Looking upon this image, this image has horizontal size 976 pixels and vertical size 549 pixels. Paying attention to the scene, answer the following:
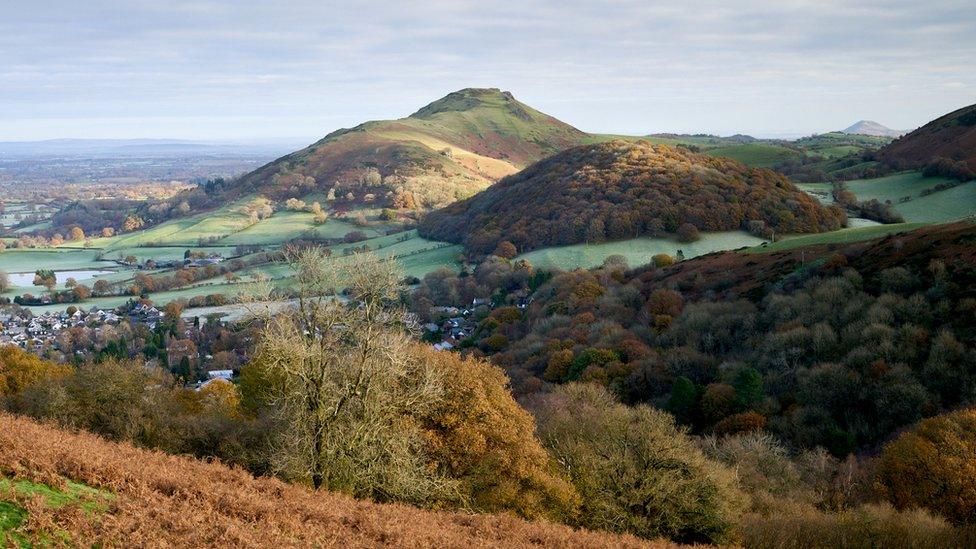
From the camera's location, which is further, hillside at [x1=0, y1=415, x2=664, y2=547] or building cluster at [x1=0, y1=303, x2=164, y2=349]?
building cluster at [x1=0, y1=303, x2=164, y2=349]

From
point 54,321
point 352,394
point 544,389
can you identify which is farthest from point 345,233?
point 352,394

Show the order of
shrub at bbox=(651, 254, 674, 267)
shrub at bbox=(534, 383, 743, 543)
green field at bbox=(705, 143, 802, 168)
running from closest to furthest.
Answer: shrub at bbox=(534, 383, 743, 543) → shrub at bbox=(651, 254, 674, 267) → green field at bbox=(705, 143, 802, 168)

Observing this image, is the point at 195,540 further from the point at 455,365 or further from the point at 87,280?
the point at 87,280

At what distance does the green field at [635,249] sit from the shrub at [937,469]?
57.5 metres

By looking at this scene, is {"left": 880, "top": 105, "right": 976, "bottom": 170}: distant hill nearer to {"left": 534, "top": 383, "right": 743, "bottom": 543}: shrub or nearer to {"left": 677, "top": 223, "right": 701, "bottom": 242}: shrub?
{"left": 677, "top": 223, "right": 701, "bottom": 242}: shrub

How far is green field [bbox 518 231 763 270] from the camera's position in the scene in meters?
79.5

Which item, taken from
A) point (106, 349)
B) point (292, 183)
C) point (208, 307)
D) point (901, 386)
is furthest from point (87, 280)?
point (901, 386)

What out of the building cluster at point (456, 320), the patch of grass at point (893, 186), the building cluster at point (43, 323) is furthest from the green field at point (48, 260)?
the patch of grass at point (893, 186)

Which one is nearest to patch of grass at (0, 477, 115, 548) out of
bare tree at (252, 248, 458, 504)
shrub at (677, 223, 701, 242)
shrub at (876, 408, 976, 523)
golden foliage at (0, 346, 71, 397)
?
bare tree at (252, 248, 458, 504)

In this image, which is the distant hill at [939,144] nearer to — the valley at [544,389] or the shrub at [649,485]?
the valley at [544,389]

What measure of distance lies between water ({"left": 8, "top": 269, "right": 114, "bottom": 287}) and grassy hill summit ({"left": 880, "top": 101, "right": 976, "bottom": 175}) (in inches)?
5268

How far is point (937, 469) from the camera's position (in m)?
19.5

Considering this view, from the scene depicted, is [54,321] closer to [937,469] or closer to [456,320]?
[456,320]

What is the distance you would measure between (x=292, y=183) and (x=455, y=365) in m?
170
